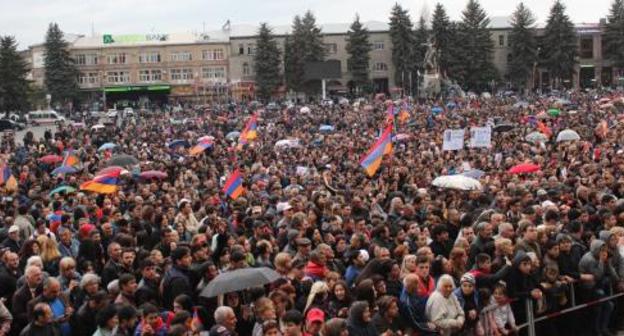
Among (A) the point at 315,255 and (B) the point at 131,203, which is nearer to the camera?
(A) the point at 315,255

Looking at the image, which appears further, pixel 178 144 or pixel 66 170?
pixel 178 144

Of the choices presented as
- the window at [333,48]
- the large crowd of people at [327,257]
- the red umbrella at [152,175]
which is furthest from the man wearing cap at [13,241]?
the window at [333,48]

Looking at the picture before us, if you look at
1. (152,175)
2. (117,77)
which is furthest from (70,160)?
(117,77)

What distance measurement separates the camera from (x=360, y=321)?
651cm

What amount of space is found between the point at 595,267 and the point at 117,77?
271ft

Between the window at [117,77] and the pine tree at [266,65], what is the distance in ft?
65.6

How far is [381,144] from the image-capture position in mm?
17141

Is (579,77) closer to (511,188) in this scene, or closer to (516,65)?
(516,65)

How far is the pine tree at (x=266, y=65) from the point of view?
73.2 meters

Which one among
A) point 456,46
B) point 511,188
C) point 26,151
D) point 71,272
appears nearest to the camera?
point 71,272

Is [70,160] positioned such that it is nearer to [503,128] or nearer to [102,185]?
[102,185]

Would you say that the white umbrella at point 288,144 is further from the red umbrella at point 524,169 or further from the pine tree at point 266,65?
the pine tree at point 266,65

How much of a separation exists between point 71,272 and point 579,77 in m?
80.1

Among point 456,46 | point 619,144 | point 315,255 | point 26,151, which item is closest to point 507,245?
point 315,255
